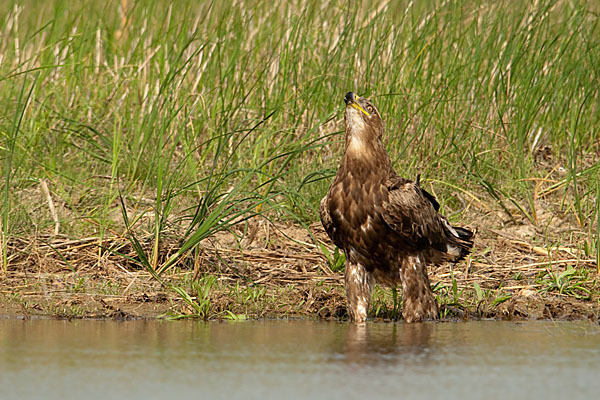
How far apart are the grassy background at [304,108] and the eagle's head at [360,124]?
1440 millimetres

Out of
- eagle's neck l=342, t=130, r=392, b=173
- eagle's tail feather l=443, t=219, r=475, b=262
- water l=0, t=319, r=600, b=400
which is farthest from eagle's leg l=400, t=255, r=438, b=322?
eagle's neck l=342, t=130, r=392, b=173

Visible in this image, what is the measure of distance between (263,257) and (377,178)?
5.38 feet

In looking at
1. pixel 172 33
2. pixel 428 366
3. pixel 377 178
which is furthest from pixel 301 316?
pixel 172 33

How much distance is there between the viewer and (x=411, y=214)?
6051 millimetres

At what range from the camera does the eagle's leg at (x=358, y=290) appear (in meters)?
6.12

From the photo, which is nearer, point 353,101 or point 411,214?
point 411,214

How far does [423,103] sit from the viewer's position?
29.0ft

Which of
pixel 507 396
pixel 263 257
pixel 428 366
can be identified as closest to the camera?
pixel 507 396

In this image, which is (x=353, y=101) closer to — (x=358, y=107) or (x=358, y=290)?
(x=358, y=107)

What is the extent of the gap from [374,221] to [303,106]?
8.49 feet

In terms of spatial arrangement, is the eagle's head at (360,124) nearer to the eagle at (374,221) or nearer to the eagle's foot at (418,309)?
the eagle at (374,221)

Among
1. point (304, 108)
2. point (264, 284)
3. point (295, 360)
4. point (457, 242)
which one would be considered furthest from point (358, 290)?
point (304, 108)

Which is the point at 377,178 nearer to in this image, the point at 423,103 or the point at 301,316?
the point at 301,316

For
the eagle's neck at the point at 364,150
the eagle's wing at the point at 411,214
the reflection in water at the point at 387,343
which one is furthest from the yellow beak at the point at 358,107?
the reflection in water at the point at 387,343
